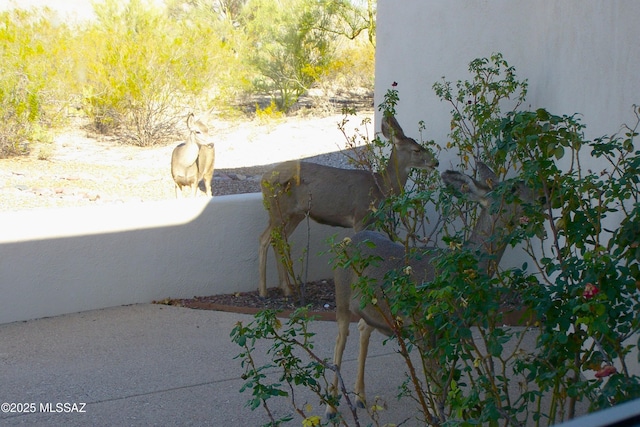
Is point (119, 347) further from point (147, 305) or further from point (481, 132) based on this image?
point (481, 132)

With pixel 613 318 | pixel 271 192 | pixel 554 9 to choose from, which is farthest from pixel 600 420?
pixel 271 192

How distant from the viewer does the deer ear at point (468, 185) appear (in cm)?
454

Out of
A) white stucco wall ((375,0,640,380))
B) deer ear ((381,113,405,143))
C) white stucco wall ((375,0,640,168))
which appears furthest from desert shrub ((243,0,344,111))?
deer ear ((381,113,405,143))

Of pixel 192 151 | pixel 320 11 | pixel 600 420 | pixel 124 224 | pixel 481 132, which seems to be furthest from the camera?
pixel 320 11

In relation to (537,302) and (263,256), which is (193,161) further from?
(537,302)

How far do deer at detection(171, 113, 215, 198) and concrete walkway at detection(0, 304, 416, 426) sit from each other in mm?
5766

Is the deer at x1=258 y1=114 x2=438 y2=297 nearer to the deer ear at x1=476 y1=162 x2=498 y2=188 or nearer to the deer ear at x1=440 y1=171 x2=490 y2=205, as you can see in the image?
the deer ear at x1=476 y1=162 x2=498 y2=188

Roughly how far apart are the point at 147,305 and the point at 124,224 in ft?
2.72

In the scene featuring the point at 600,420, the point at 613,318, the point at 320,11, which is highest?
the point at 320,11

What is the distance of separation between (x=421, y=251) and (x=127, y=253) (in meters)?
4.42

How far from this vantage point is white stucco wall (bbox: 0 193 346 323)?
7.43 meters

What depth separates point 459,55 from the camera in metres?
8.25

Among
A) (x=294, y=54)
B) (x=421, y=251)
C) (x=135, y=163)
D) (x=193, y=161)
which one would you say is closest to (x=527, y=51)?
(x=421, y=251)

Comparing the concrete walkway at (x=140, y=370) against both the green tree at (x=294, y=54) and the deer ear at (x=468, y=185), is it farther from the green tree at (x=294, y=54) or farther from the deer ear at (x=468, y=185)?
the green tree at (x=294, y=54)
